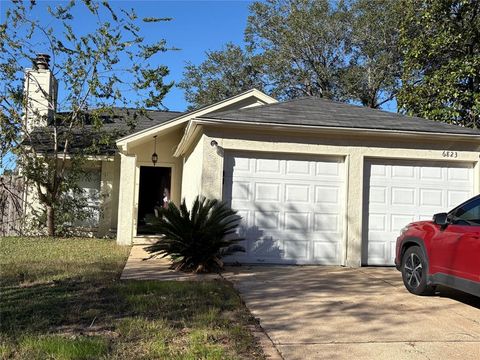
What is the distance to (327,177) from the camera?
10.5 metres

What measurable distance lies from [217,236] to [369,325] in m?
4.04

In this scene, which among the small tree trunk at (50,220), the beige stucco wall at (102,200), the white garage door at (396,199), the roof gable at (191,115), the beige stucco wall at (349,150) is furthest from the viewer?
the beige stucco wall at (102,200)

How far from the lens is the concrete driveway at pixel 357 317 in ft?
16.4

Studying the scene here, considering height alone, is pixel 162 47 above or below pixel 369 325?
above

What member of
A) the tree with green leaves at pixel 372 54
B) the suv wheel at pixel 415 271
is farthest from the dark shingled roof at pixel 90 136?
the tree with green leaves at pixel 372 54

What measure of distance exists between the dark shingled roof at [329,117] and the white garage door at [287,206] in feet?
2.55

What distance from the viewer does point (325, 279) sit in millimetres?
8766

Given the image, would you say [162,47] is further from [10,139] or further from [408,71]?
[408,71]

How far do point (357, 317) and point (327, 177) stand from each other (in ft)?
15.6

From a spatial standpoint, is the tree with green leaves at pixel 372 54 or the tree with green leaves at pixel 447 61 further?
the tree with green leaves at pixel 372 54

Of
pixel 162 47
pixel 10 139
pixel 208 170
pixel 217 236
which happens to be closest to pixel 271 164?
pixel 208 170

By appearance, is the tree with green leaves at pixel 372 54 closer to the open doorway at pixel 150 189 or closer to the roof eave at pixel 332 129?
the open doorway at pixel 150 189

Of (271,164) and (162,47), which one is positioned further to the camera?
(162,47)

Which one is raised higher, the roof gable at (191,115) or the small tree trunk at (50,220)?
the roof gable at (191,115)
